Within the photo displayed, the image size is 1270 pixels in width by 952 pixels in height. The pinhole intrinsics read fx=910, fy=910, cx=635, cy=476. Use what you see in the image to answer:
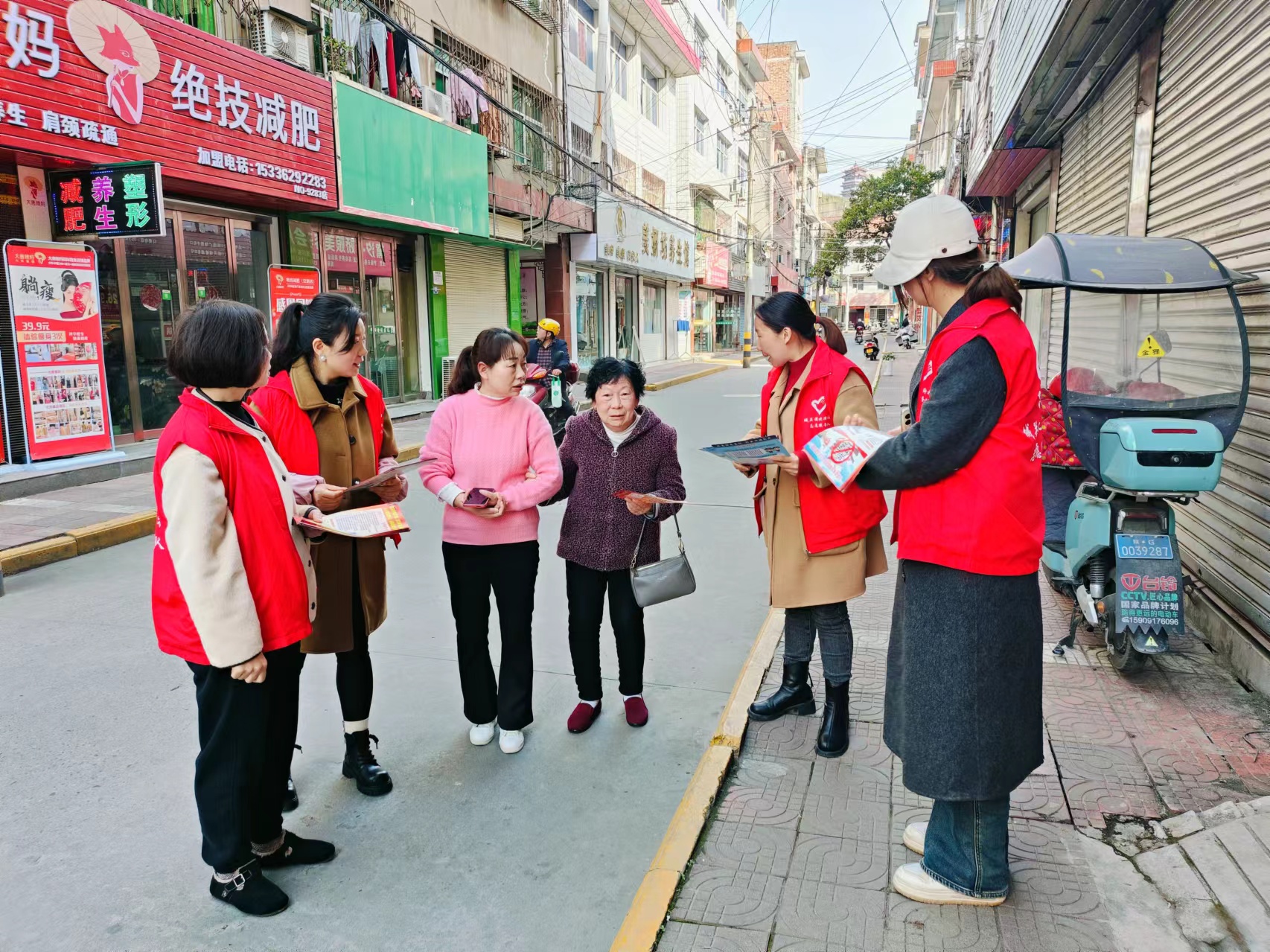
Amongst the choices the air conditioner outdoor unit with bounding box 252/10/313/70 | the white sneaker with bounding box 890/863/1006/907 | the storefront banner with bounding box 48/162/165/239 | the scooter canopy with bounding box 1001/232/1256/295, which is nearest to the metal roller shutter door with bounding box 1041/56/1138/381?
the scooter canopy with bounding box 1001/232/1256/295

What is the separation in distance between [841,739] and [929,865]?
0.91m

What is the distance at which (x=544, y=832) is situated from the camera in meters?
3.10

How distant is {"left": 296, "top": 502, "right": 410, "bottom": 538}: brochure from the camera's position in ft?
8.75

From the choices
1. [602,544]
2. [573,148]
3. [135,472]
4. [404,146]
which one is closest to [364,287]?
[404,146]

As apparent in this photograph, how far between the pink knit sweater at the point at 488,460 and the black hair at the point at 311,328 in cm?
53

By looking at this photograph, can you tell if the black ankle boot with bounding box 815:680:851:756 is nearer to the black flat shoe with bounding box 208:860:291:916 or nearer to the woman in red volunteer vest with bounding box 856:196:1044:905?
the woman in red volunteer vest with bounding box 856:196:1044:905

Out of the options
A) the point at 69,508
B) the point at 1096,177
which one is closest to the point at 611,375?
the point at 1096,177

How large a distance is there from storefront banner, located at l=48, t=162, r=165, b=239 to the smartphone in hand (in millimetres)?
7338

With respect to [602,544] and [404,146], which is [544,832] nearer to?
[602,544]

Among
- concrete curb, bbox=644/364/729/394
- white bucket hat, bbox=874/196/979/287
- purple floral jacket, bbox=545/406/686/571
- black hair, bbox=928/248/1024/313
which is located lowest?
concrete curb, bbox=644/364/729/394

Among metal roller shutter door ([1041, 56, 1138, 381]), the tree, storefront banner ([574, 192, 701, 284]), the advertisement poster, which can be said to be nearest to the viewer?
metal roller shutter door ([1041, 56, 1138, 381])

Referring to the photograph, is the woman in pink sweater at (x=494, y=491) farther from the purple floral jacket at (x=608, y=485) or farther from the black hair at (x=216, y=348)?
the black hair at (x=216, y=348)

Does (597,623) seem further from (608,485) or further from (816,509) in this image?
(816,509)

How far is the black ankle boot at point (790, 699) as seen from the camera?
12.5ft
